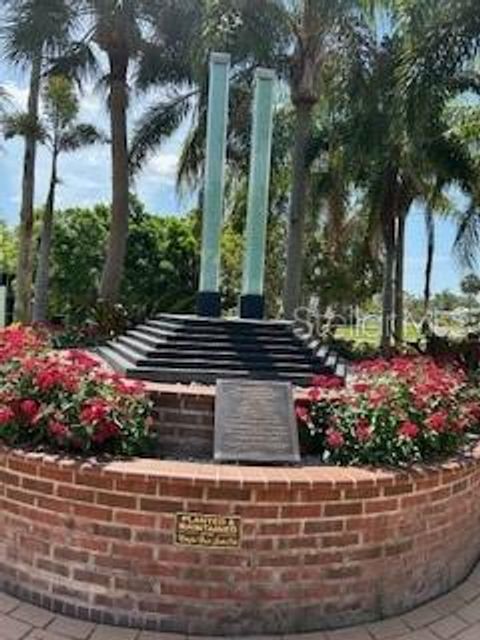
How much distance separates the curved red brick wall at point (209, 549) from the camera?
4152 mm

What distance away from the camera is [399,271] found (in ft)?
62.7

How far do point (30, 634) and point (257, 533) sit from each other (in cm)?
124

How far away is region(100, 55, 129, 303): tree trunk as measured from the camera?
1520 cm

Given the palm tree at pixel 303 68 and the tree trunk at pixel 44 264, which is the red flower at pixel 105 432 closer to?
the palm tree at pixel 303 68

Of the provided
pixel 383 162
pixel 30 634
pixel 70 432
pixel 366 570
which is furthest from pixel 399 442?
pixel 383 162

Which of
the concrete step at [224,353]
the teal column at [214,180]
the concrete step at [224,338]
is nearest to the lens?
the concrete step at [224,353]

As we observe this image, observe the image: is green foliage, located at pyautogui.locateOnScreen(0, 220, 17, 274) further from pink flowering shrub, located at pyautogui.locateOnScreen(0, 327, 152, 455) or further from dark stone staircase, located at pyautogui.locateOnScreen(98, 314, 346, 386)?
pink flowering shrub, located at pyautogui.locateOnScreen(0, 327, 152, 455)

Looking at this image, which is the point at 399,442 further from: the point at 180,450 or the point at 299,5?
the point at 299,5

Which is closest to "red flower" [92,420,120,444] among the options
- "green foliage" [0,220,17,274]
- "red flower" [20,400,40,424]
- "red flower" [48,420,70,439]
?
"red flower" [48,420,70,439]

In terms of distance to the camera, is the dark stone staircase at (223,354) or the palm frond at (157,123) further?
the palm frond at (157,123)

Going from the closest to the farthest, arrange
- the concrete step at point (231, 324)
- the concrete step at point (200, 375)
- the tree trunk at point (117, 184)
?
the concrete step at point (200, 375) → the concrete step at point (231, 324) → the tree trunk at point (117, 184)

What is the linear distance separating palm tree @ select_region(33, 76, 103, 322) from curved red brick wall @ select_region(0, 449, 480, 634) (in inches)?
500

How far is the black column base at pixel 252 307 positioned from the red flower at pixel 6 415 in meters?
3.36

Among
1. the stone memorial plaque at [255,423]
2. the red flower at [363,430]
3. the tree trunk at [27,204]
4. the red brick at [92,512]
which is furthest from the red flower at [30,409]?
the tree trunk at [27,204]
